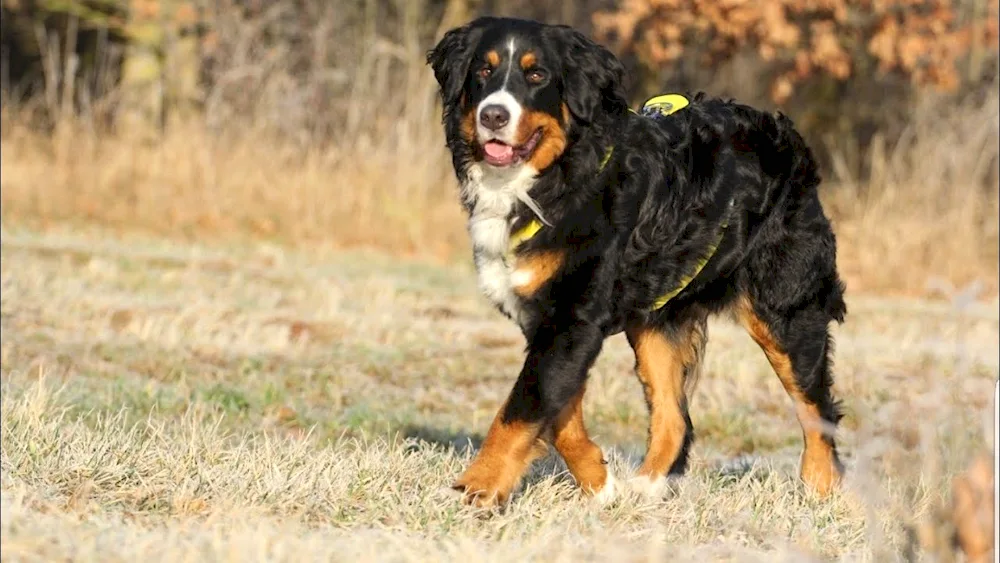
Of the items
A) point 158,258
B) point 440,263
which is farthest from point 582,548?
point 440,263

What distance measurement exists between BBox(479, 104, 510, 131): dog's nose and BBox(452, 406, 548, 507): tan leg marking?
0.96m

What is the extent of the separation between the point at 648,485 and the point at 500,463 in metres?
0.95

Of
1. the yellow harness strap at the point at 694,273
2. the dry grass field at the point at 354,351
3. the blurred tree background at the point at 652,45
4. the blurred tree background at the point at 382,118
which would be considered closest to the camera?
the dry grass field at the point at 354,351

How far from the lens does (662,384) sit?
20.1 feet

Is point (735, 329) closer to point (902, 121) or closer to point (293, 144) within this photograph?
point (293, 144)

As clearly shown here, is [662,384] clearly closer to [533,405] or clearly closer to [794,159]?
[794,159]

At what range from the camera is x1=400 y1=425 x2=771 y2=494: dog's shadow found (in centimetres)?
577

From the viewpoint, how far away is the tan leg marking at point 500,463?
15.9 feet

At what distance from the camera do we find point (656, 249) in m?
5.54

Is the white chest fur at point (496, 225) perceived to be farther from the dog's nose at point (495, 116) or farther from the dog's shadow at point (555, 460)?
A: the dog's shadow at point (555, 460)

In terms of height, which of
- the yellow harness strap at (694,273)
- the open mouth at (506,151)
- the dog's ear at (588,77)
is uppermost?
the dog's ear at (588,77)

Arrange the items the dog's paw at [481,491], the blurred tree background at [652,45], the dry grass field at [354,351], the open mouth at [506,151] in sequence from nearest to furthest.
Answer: the dry grass field at [354,351] → the dog's paw at [481,491] → the open mouth at [506,151] → the blurred tree background at [652,45]

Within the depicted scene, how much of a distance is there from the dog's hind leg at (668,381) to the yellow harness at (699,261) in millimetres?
332

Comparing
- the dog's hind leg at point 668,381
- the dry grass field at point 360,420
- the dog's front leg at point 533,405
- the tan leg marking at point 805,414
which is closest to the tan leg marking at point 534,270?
the dog's front leg at point 533,405
